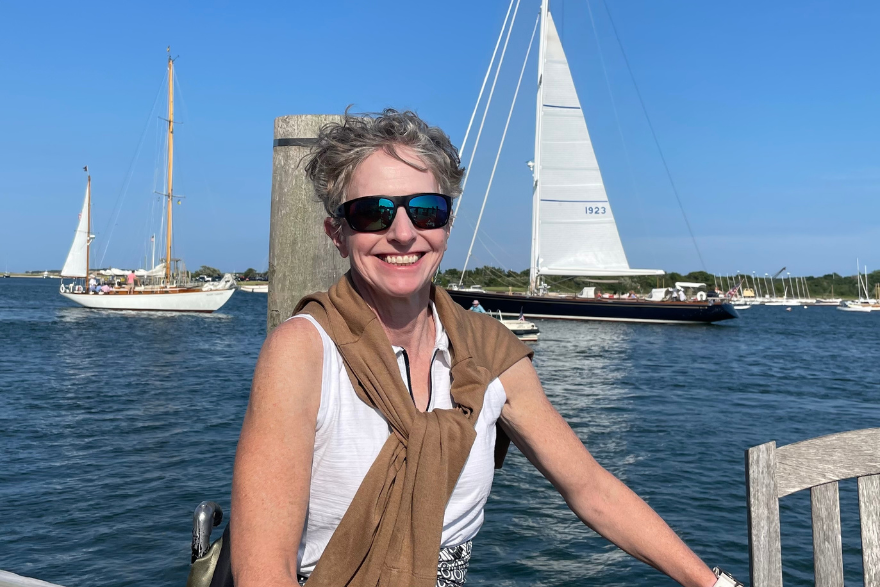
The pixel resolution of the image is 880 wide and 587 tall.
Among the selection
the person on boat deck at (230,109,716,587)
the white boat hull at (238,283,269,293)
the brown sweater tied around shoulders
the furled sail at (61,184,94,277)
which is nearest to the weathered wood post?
the person on boat deck at (230,109,716,587)

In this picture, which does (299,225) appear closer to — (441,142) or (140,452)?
(441,142)

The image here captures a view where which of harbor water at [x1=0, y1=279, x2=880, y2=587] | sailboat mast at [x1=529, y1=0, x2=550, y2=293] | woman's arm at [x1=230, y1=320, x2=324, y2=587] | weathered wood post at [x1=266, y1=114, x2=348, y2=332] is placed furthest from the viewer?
sailboat mast at [x1=529, y1=0, x2=550, y2=293]

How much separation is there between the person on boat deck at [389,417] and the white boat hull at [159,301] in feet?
158

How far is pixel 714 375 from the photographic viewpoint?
76.8ft

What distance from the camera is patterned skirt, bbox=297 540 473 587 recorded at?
5.38 ft

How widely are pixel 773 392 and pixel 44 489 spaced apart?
17.5m

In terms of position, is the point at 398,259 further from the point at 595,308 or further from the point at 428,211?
the point at 595,308

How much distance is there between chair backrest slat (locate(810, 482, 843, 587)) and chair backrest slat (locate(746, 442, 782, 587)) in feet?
0.30

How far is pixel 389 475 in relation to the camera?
1491mm

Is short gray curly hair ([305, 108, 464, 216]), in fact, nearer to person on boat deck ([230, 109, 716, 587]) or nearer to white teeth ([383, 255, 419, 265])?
person on boat deck ([230, 109, 716, 587])

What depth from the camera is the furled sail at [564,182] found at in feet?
139

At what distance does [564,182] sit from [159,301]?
2592 cm

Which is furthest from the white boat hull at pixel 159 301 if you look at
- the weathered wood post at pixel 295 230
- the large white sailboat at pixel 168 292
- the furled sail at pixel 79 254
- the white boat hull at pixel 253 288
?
the white boat hull at pixel 253 288

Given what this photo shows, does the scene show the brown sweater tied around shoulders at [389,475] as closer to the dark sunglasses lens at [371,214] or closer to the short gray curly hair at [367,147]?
the dark sunglasses lens at [371,214]
